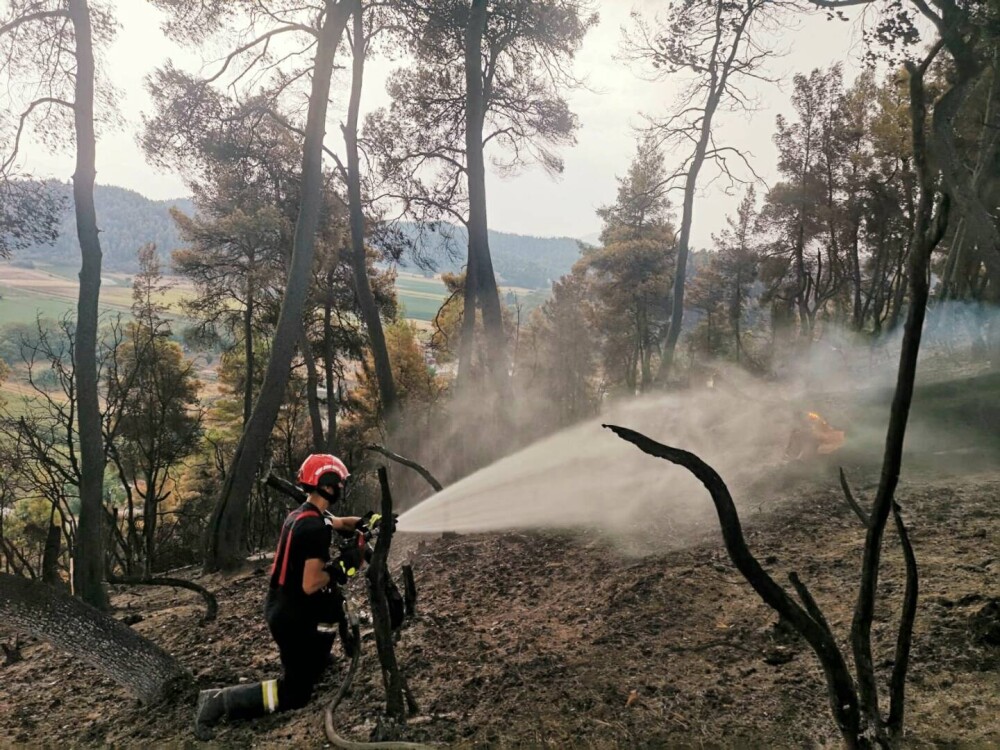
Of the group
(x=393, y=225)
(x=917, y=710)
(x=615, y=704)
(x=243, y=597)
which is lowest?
(x=243, y=597)

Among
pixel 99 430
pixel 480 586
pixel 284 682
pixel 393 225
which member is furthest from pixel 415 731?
pixel 393 225

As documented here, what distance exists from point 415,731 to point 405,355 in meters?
28.9

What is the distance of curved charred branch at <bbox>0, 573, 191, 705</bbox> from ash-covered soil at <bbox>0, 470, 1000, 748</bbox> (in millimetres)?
226

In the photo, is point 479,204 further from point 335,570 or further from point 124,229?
point 124,229

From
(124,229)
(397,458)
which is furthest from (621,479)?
(124,229)

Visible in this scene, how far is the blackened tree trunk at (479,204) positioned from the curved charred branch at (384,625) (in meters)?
8.29

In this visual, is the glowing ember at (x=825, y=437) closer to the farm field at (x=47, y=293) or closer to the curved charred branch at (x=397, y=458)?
the curved charred branch at (x=397, y=458)

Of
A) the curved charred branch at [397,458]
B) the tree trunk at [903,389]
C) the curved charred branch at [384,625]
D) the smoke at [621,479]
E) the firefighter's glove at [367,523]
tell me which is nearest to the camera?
the tree trunk at [903,389]

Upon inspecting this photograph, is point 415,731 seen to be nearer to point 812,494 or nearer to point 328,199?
point 812,494

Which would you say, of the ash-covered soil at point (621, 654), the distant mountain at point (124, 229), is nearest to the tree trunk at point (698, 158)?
the ash-covered soil at point (621, 654)

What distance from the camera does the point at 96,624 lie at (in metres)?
4.98

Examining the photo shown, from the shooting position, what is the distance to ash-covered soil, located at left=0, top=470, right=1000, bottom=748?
373 cm

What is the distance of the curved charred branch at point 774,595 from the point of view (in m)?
2.47

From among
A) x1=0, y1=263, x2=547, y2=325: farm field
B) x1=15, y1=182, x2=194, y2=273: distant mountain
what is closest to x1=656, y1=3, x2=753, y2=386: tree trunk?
x1=0, y1=263, x2=547, y2=325: farm field
